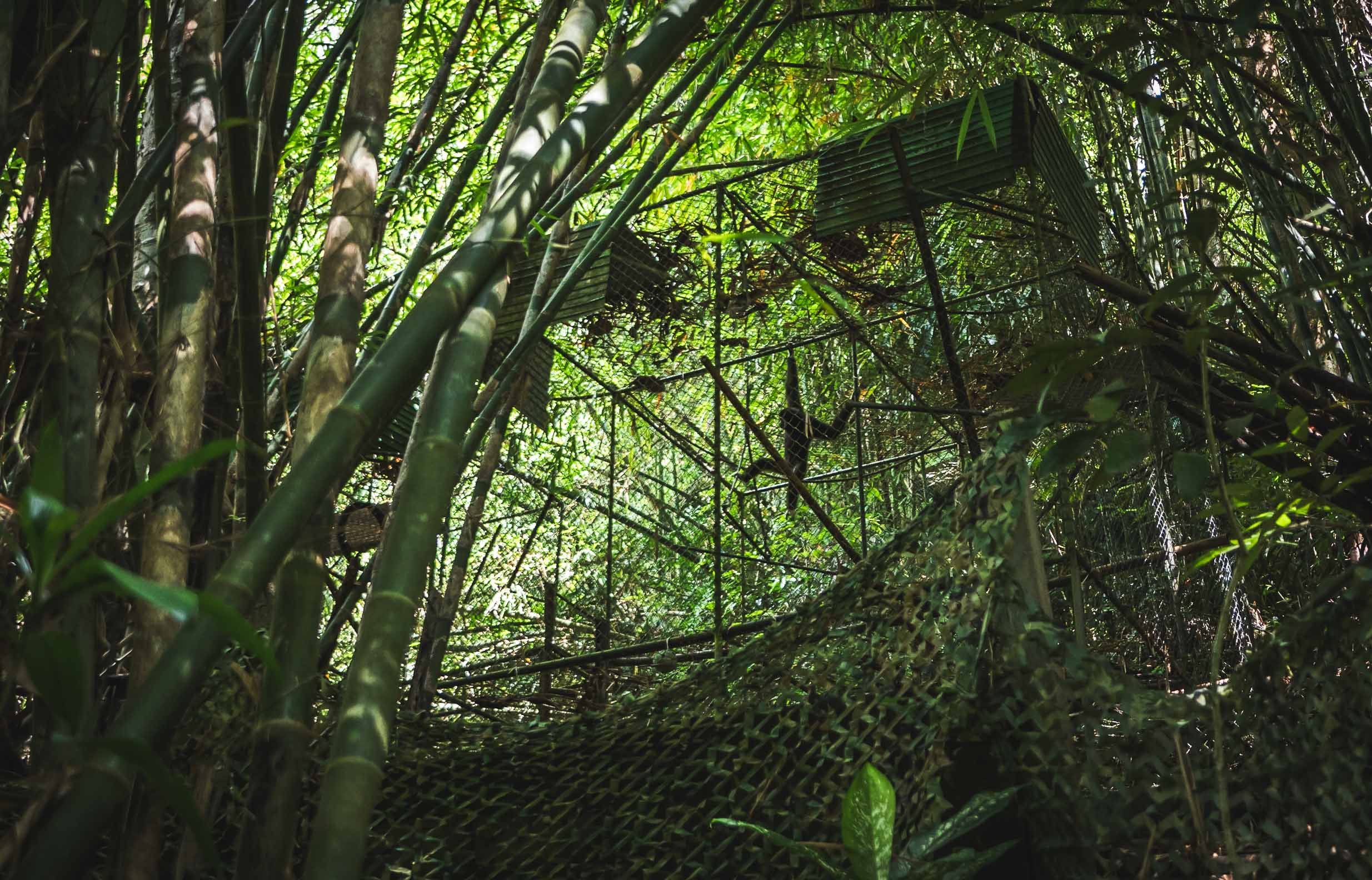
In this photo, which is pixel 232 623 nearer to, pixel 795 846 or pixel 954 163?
pixel 795 846

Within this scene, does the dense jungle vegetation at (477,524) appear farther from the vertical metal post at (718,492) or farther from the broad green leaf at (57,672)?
the vertical metal post at (718,492)

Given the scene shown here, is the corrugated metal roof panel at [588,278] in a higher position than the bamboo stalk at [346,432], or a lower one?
higher

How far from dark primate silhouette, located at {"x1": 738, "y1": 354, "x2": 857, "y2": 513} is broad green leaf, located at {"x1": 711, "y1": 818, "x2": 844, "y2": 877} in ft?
6.99

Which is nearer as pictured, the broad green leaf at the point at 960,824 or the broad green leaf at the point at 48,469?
the broad green leaf at the point at 48,469

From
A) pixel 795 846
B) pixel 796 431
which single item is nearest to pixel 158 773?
pixel 795 846

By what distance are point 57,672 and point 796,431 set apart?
3151 mm

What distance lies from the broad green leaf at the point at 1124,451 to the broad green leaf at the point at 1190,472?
3 cm

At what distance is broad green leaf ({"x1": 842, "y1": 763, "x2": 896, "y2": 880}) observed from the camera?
3.39ft

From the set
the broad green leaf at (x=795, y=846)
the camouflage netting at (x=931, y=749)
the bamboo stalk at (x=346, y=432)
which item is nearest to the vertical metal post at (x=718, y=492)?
the camouflage netting at (x=931, y=749)

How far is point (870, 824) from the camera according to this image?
1.04m

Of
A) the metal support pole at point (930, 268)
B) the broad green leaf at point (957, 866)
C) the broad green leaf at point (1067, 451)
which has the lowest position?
the broad green leaf at point (957, 866)

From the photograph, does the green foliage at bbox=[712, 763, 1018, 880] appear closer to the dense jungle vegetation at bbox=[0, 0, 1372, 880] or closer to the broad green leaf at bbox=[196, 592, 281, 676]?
the dense jungle vegetation at bbox=[0, 0, 1372, 880]

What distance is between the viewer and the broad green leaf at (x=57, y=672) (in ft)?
1.88

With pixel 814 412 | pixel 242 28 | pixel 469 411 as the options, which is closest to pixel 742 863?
pixel 469 411
